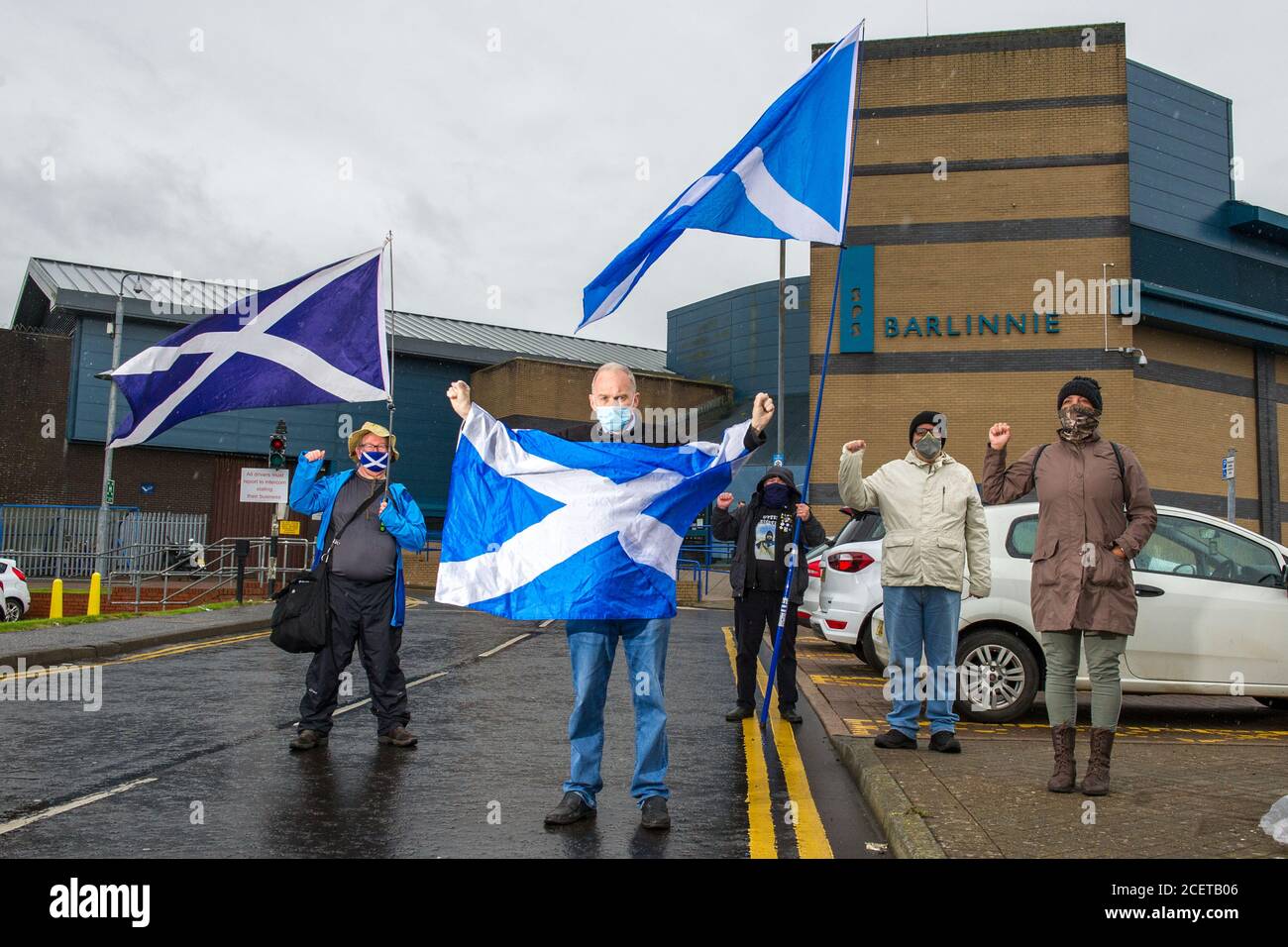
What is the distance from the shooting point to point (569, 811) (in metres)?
4.96

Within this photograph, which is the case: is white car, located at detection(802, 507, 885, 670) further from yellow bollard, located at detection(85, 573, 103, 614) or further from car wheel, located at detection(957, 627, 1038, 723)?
yellow bollard, located at detection(85, 573, 103, 614)

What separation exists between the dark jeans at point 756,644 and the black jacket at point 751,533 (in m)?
0.15

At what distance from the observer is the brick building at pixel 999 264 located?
2872 centimetres

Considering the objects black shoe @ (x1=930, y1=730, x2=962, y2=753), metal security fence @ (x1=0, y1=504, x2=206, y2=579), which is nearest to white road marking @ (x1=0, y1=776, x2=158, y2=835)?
black shoe @ (x1=930, y1=730, x2=962, y2=753)

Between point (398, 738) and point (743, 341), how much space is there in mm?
42199

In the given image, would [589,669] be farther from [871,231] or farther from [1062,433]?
[871,231]

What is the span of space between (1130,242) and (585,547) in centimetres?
2855

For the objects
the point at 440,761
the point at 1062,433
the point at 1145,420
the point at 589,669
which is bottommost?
the point at 440,761

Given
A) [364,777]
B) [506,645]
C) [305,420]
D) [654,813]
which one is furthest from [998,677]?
[305,420]

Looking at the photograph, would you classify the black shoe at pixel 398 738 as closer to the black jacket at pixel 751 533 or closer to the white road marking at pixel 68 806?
the white road marking at pixel 68 806

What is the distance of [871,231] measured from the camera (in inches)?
1164

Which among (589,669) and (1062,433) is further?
(1062,433)
